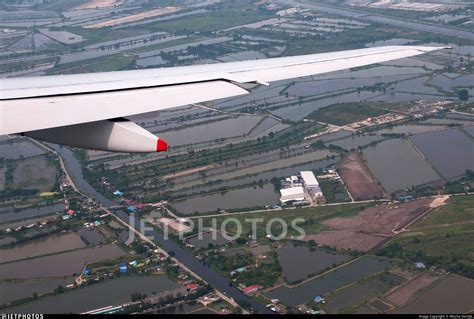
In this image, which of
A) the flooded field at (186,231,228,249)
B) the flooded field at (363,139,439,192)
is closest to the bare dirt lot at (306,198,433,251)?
the flooded field at (363,139,439,192)

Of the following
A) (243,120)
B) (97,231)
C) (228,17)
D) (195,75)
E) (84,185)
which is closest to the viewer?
(195,75)

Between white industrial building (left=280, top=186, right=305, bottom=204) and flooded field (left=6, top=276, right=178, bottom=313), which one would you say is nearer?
flooded field (left=6, top=276, right=178, bottom=313)

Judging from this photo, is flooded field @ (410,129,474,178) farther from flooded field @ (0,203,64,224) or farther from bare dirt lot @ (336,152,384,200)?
flooded field @ (0,203,64,224)

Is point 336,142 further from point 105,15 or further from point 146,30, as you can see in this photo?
point 105,15

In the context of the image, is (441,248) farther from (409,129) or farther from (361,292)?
(409,129)

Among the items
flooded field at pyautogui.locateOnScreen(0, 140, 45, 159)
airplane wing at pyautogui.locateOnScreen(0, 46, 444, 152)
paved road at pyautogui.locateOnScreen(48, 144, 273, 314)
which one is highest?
airplane wing at pyautogui.locateOnScreen(0, 46, 444, 152)

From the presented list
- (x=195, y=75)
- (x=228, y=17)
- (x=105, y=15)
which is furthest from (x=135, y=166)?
(x=105, y=15)

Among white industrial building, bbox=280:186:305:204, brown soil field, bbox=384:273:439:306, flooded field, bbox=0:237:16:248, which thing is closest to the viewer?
brown soil field, bbox=384:273:439:306
